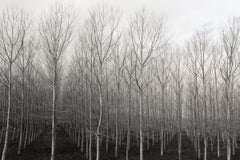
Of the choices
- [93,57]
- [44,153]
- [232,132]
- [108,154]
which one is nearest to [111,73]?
[93,57]

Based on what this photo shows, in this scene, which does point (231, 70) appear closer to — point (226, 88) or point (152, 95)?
point (226, 88)

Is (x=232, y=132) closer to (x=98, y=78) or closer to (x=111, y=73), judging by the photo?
(x=98, y=78)

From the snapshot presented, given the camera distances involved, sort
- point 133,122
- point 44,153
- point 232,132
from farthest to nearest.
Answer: point 133,122
point 44,153
point 232,132

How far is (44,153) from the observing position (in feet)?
51.9

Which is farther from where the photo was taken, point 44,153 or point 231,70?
point 44,153

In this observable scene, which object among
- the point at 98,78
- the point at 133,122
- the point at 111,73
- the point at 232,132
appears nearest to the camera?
the point at 232,132

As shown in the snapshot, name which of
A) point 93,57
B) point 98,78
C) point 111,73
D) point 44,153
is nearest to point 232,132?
point 98,78

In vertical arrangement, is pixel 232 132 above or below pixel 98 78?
below

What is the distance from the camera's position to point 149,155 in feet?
54.5

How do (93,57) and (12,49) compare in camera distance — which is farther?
(93,57)

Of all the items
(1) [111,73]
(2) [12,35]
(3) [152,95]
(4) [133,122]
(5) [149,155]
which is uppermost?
(2) [12,35]

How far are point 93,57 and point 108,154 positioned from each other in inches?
304

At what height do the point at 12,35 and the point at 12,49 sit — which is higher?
the point at 12,35

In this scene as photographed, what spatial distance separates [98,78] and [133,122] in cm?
1436
